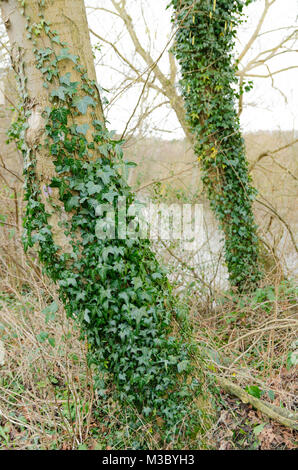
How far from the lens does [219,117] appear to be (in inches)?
189

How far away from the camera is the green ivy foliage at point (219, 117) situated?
15.5ft

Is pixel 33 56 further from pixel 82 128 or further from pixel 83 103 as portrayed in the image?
pixel 82 128

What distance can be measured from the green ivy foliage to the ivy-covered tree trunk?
2.77m

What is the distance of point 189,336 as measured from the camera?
2.81m

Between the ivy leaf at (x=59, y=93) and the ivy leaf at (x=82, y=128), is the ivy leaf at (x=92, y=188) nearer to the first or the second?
the ivy leaf at (x=82, y=128)

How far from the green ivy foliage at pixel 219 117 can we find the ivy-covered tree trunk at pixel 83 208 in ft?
9.09

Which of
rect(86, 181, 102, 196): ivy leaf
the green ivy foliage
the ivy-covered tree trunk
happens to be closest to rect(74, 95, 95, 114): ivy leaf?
the ivy-covered tree trunk

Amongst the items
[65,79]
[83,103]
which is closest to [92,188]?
[83,103]

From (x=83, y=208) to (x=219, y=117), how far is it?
10.3 feet
